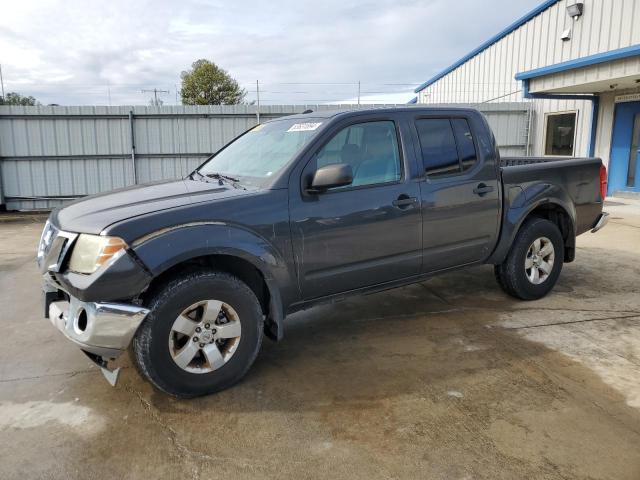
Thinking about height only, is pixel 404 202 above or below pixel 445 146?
below

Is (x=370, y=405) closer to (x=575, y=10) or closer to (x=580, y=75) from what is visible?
(x=580, y=75)

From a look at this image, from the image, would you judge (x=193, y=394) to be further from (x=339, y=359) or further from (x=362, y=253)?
(x=362, y=253)

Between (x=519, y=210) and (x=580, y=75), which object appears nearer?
(x=519, y=210)

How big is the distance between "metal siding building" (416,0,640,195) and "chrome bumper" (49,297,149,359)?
10.4 metres

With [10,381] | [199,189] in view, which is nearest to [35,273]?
[10,381]

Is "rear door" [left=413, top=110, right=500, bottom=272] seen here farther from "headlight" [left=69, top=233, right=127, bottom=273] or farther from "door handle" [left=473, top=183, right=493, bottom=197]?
"headlight" [left=69, top=233, right=127, bottom=273]

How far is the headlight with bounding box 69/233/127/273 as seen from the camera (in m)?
2.81

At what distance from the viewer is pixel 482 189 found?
4.37 meters

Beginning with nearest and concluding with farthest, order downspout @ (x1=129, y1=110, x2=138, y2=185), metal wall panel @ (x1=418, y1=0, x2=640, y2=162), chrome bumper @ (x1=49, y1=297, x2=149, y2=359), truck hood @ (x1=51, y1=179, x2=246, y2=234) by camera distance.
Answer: chrome bumper @ (x1=49, y1=297, x2=149, y2=359) < truck hood @ (x1=51, y1=179, x2=246, y2=234) < metal wall panel @ (x1=418, y1=0, x2=640, y2=162) < downspout @ (x1=129, y1=110, x2=138, y2=185)

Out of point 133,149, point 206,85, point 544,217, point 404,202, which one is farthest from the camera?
point 206,85

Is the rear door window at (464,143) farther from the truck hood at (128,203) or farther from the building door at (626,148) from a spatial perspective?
the building door at (626,148)

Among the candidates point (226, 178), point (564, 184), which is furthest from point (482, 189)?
point (226, 178)

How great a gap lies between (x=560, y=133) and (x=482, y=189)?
38.4ft

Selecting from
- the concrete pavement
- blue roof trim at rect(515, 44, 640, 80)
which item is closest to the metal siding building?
blue roof trim at rect(515, 44, 640, 80)
